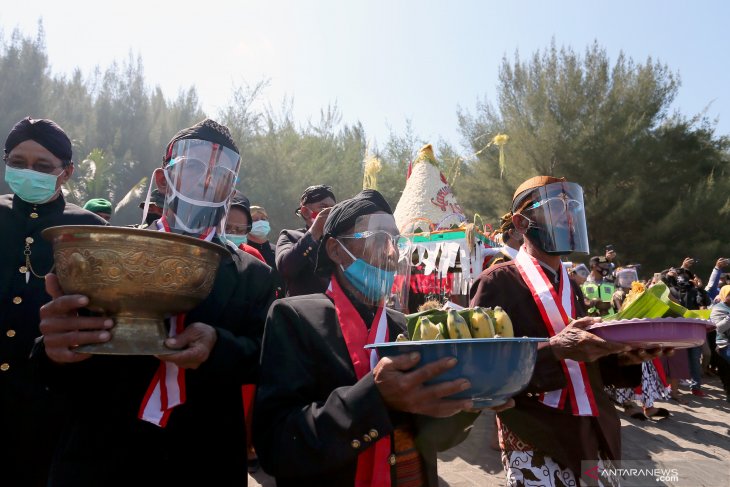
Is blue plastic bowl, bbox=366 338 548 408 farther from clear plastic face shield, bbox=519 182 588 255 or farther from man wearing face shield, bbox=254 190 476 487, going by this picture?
clear plastic face shield, bbox=519 182 588 255

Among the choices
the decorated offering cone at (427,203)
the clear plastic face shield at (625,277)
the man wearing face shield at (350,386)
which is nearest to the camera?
the man wearing face shield at (350,386)

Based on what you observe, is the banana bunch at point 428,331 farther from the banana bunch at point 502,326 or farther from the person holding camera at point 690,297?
the person holding camera at point 690,297

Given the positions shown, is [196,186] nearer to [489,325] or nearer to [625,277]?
[489,325]

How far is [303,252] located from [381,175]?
24640 millimetres

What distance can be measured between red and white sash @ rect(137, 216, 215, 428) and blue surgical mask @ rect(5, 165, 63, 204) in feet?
4.26

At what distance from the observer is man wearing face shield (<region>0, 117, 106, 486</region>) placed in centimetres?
251

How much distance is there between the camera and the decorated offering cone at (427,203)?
29.1 feet

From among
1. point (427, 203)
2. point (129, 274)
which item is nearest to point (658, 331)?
point (129, 274)

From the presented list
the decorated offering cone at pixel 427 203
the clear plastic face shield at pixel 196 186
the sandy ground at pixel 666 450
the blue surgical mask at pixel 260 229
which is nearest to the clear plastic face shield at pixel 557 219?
the clear plastic face shield at pixel 196 186

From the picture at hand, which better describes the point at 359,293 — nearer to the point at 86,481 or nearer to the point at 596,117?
the point at 86,481

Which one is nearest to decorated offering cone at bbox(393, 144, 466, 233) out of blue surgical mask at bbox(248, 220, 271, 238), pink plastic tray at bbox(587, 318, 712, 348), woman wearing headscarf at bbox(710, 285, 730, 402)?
blue surgical mask at bbox(248, 220, 271, 238)

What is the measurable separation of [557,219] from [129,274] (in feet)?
8.01

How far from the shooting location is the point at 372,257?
83.2 inches

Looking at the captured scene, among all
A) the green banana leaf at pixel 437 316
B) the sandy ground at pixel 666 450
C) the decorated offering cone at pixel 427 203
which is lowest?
the sandy ground at pixel 666 450
